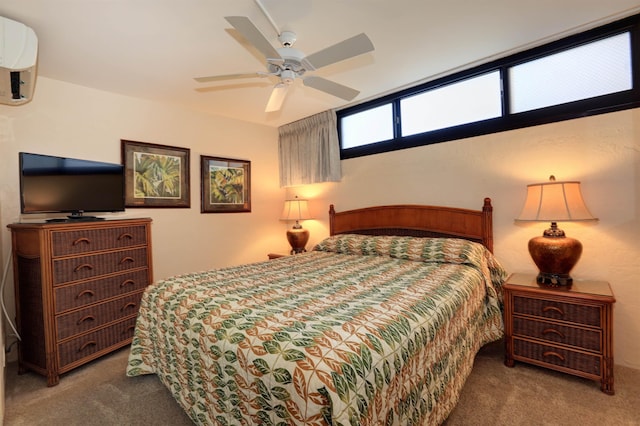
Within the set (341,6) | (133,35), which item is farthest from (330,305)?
(133,35)

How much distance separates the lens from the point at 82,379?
2170 mm

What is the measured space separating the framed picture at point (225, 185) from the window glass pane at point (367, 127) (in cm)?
141

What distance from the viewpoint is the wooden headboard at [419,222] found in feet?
8.82

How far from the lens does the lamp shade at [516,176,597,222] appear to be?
6.63 ft

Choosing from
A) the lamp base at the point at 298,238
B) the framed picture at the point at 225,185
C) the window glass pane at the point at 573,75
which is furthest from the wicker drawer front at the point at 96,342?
the window glass pane at the point at 573,75

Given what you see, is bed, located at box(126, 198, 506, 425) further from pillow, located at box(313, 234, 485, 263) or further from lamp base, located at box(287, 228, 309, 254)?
lamp base, located at box(287, 228, 309, 254)

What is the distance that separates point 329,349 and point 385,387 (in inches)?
10.2

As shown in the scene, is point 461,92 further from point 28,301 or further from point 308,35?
point 28,301

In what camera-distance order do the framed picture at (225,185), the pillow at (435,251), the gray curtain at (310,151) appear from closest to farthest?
the pillow at (435,251) < the framed picture at (225,185) < the gray curtain at (310,151)

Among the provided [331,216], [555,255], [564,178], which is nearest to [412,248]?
[555,255]

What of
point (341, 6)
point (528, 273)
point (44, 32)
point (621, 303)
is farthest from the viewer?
point (528, 273)

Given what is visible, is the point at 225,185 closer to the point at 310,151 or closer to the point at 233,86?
the point at 310,151

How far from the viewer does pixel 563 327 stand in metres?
1.98

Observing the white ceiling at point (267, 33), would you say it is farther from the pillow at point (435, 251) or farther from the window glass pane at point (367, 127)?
the pillow at point (435, 251)
